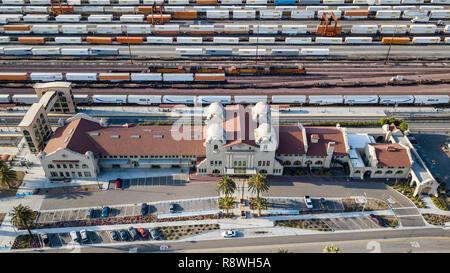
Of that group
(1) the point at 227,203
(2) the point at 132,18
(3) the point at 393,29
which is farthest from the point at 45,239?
(3) the point at 393,29

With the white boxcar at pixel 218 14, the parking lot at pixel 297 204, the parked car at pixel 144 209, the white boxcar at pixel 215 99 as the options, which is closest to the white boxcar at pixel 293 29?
the white boxcar at pixel 218 14

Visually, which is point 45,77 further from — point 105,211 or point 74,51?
point 105,211

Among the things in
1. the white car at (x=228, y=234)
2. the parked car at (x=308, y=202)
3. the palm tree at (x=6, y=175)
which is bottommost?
the white car at (x=228, y=234)

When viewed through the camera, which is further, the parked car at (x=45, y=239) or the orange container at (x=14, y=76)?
the orange container at (x=14, y=76)

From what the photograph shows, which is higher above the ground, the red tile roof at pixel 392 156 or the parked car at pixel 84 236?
the red tile roof at pixel 392 156

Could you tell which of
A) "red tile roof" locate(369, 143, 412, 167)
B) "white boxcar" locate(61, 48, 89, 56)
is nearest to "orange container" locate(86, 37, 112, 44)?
"white boxcar" locate(61, 48, 89, 56)

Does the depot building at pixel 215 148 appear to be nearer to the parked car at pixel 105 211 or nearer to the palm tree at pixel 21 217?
the parked car at pixel 105 211
